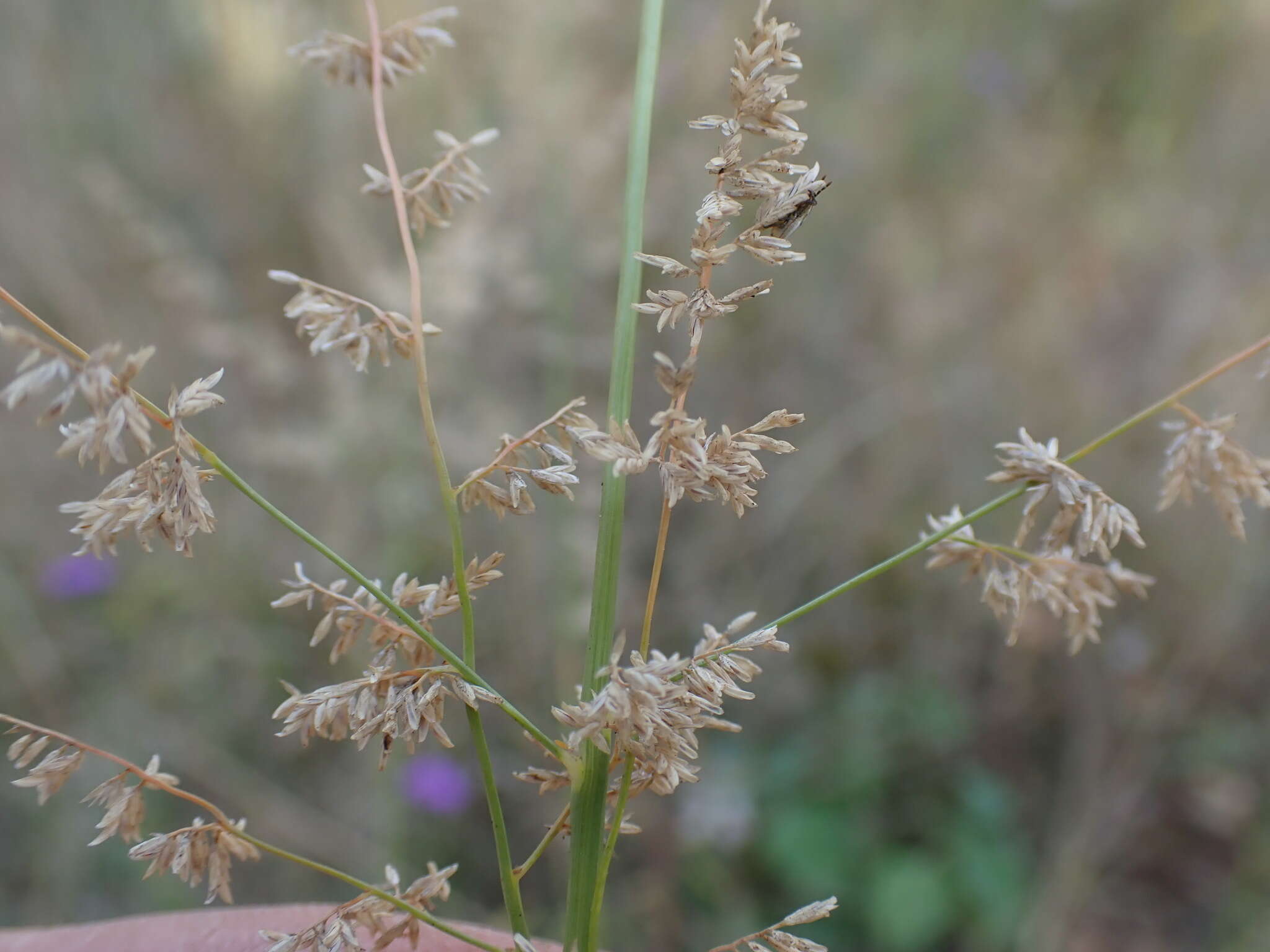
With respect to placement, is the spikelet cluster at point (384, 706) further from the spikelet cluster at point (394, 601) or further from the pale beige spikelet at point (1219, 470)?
the pale beige spikelet at point (1219, 470)

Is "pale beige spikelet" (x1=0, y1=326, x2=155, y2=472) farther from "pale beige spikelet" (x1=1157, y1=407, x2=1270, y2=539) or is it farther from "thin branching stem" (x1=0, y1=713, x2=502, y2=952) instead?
"pale beige spikelet" (x1=1157, y1=407, x2=1270, y2=539)

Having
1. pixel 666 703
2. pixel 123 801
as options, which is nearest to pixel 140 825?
pixel 123 801

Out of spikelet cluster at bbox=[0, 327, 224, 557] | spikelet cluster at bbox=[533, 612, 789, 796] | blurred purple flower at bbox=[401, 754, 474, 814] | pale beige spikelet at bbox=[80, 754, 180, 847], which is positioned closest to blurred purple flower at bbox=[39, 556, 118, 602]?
blurred purple flower at bbox=[401, 754, 474, 814]

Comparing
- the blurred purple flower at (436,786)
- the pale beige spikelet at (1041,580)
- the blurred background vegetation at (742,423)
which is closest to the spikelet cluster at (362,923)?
the pale beige spikelet at (1041,580)

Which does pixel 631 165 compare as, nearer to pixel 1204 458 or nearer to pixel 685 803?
pixel 1204 458

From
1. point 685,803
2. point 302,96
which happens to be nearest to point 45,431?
point 302,96

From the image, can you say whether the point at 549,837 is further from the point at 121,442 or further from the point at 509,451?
the point at 121,442

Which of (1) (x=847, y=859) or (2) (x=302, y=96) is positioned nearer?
(1) (x=847, y=859)
